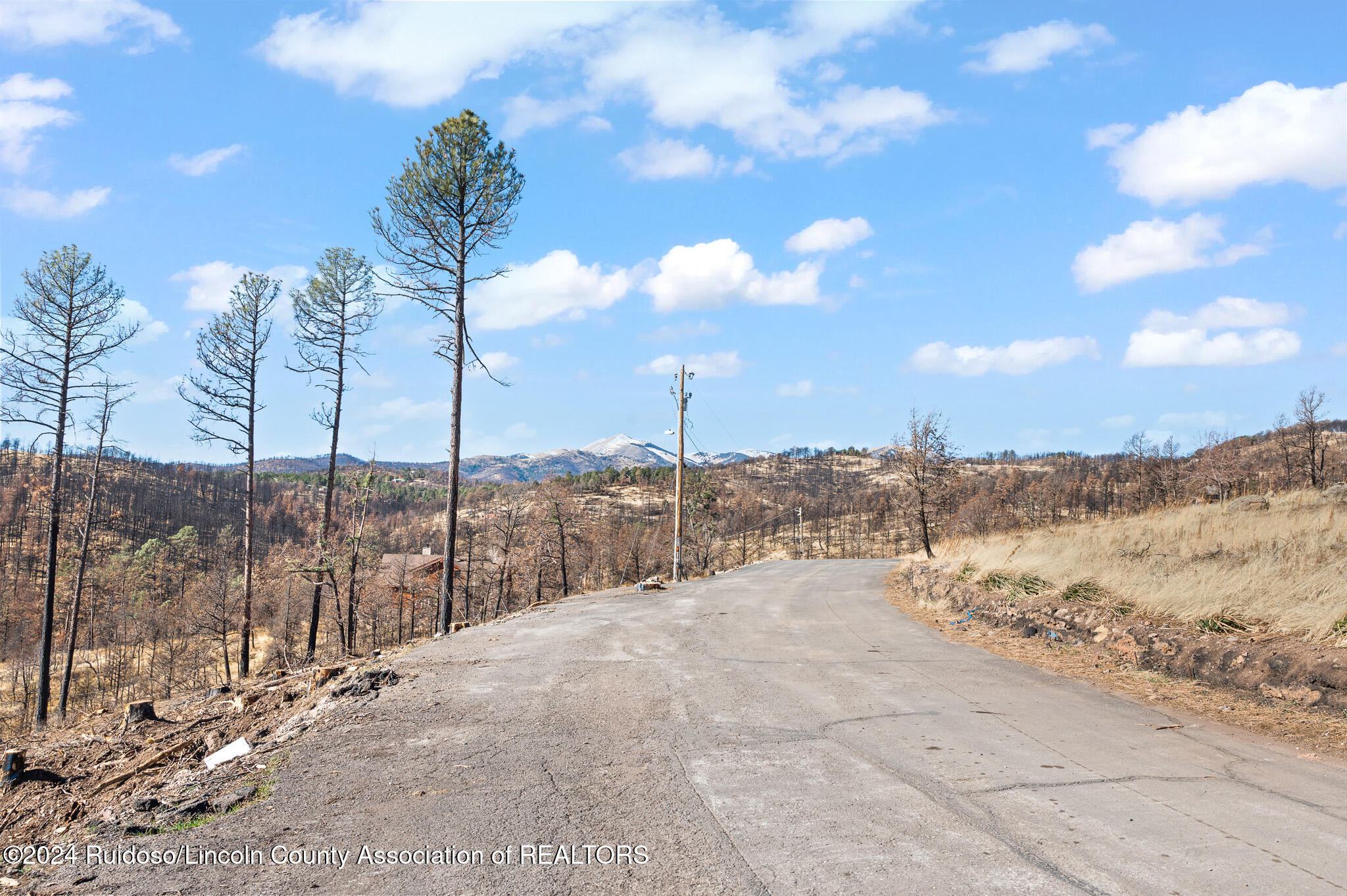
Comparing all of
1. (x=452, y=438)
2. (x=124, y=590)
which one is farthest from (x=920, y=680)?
(x=124, y=590)

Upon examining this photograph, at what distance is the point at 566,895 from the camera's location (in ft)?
11.5

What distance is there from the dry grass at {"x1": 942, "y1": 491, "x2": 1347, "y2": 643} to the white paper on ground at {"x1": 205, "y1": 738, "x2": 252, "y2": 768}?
11.6 meters

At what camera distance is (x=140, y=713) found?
927cm

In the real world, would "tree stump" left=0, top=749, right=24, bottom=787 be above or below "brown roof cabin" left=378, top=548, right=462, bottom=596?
above

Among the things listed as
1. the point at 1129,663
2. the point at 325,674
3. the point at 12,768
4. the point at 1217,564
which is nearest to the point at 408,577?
the point at 325,674

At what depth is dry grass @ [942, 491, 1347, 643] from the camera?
8.41 metres

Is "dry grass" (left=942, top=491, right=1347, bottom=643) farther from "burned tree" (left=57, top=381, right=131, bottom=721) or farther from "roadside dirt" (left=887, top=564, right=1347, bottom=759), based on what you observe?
"burned tree" (left=57, top=381, right=131, bottom=721)

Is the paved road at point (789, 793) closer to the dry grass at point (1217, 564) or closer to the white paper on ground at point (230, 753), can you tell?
the white paper on ground at point (230, 753)

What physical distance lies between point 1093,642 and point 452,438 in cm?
1423

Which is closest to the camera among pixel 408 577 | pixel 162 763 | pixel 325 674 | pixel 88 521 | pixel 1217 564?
pixel 162 763

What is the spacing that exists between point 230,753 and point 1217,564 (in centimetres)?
1350

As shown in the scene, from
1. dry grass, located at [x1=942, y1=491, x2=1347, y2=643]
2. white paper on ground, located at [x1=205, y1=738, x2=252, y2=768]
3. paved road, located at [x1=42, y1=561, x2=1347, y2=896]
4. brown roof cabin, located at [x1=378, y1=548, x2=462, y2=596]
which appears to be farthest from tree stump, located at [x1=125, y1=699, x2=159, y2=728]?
brown roof cabin, located at [x1=378, y1=548, x2=462, y2=596]

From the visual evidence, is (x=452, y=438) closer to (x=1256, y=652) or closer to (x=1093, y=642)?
(x=1093, y=642)

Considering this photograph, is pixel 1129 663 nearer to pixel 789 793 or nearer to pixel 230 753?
pixel 789 793
